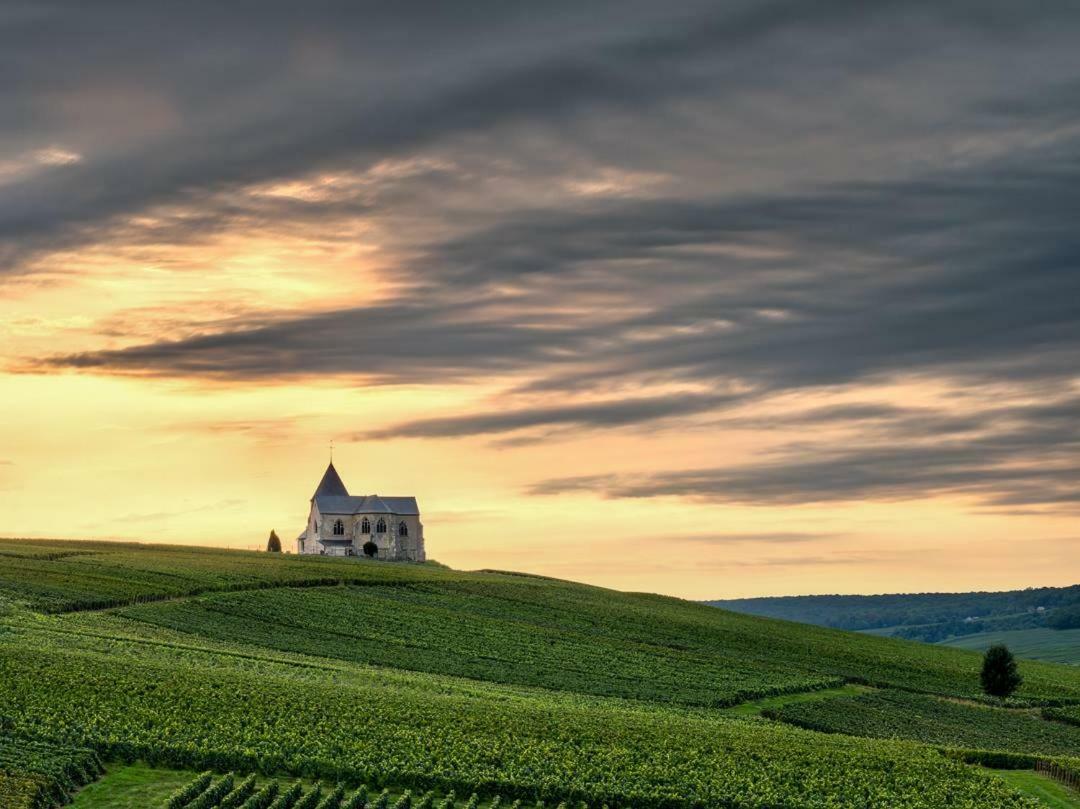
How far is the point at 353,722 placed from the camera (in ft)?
184

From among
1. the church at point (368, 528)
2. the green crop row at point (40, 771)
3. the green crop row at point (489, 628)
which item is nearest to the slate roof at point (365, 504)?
the church at point (368, 528)

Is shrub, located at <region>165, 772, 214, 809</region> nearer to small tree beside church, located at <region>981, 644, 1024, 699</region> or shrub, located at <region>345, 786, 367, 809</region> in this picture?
shrub, located at <region>345, 786, 367, 809</region>

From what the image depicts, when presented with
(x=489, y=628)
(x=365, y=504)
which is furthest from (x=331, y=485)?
(x=489, y=628)

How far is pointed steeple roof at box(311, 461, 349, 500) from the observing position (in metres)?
182

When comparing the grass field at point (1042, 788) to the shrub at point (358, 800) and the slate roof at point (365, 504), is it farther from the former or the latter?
the slate roof at point (365, 504)

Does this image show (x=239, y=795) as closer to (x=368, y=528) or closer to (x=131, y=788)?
(x=131, y=788)

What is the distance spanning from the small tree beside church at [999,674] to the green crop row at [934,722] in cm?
848

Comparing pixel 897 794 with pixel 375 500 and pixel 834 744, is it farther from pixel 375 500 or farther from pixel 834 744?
pixel 375 500

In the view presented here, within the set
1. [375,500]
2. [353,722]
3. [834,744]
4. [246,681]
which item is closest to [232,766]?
[353,722]

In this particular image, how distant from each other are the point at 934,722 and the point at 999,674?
23.8 meters

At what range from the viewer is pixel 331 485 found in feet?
602

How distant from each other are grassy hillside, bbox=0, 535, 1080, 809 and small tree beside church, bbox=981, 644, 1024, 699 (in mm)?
1563

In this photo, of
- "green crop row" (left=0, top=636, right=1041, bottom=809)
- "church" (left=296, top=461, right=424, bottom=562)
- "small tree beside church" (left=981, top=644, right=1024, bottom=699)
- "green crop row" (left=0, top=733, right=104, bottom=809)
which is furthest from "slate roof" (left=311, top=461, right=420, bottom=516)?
"green crop row" (left=0, top=733, right=104, bottom=809)

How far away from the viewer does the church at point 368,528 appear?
174m
